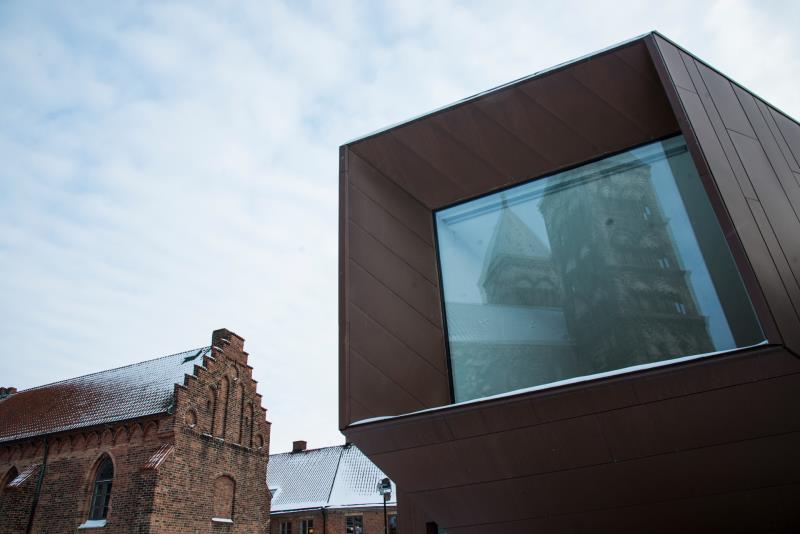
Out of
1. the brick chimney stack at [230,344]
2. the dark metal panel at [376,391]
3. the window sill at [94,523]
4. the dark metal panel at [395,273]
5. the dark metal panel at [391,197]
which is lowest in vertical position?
the window sill at [94,523]

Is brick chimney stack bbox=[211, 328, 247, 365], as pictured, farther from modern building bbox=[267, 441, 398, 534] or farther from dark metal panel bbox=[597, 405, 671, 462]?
dark metal panel bbox=[597, 405, 671, 462]

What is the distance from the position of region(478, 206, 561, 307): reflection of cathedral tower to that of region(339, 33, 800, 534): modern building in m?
0.03

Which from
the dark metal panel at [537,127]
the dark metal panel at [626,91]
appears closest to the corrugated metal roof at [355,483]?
the dark metal panel at [537,127]

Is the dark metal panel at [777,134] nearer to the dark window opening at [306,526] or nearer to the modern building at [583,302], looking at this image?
the modern building at [583,302]

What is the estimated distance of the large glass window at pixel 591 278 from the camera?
21.9ft

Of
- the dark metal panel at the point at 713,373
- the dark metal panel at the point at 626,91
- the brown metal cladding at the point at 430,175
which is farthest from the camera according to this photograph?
the brown metal cladding at the point at 430,175

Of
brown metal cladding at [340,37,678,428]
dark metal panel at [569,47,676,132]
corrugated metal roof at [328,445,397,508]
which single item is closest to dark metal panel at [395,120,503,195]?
brown metal cladding at [340,37,678,428]

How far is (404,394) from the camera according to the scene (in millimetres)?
7730

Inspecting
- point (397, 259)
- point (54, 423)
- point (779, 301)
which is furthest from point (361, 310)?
point (54, 423)

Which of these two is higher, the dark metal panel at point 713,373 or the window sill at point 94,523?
the dark metal panel at point 713,373

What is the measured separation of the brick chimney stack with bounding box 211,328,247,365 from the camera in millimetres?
24094

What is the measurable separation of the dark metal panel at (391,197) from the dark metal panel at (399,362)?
190 centimetres

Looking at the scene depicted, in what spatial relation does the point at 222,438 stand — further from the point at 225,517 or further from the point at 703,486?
the point at 703,486

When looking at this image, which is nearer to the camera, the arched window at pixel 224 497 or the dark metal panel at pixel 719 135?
the dark metal panel at pixel 719 135
